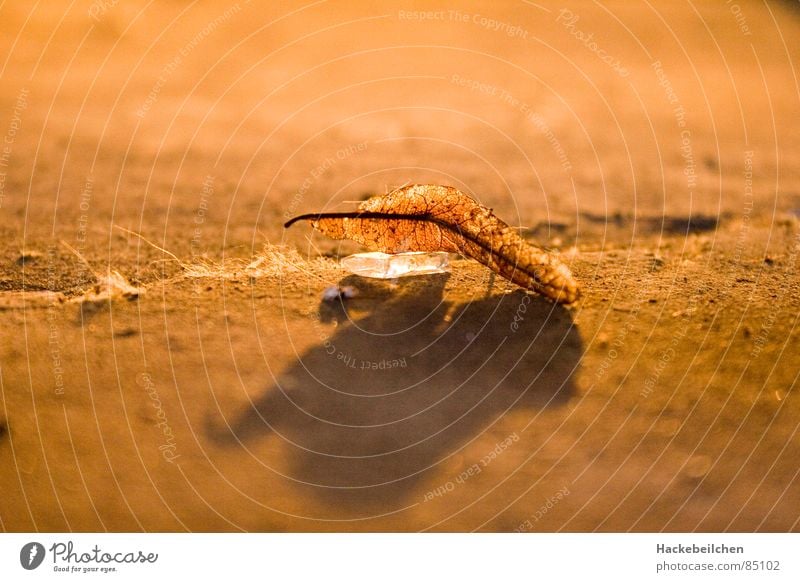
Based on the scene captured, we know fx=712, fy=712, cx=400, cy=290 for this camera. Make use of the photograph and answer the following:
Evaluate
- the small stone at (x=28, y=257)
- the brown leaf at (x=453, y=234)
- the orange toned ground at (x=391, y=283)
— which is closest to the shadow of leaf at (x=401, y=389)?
the orange toned ground at (x=391, y=283)

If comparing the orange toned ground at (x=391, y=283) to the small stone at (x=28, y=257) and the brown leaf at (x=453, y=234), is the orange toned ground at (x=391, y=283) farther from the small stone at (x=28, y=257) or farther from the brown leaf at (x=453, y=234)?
the brown leaf at (x=453, y=234)

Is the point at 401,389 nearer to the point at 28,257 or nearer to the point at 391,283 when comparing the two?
the point at 391,283

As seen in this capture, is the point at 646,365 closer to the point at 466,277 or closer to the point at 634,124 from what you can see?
the point at 466,277
